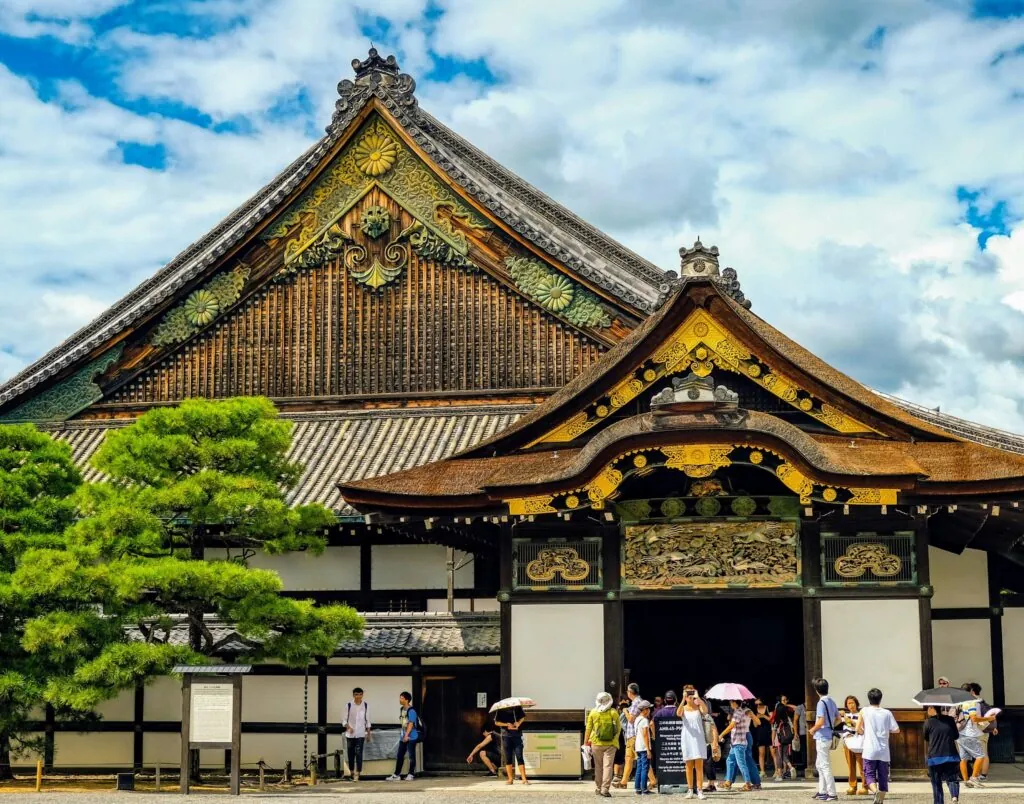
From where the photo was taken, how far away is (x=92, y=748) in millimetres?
28062

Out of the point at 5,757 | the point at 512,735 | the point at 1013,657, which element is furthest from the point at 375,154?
the point at 1013,657

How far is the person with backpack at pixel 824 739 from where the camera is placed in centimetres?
2030

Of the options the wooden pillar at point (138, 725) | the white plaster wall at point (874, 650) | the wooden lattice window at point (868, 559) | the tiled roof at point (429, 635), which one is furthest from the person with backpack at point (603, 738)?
the wooden pillar at point (138, 725)

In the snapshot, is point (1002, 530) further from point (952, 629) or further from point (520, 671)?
point (520, 671)

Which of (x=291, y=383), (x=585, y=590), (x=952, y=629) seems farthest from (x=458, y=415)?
(x=952, y=629)

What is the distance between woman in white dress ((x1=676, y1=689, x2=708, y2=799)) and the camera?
20.8 meters

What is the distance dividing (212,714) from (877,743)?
359 inches

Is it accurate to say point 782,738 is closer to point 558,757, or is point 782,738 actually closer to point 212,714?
point 558,757

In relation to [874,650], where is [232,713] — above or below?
below

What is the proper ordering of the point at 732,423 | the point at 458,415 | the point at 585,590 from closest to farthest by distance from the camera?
the point at 732,423, the point at 585,590, the point at 458,415

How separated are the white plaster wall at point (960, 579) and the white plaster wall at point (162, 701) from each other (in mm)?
13099

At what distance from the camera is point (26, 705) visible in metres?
24.4

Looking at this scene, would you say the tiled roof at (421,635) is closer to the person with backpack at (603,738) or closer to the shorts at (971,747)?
the person with backpack at (603,738)

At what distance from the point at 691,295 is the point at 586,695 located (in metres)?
6.24
